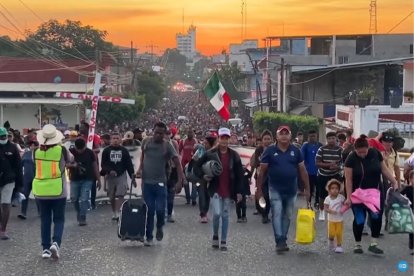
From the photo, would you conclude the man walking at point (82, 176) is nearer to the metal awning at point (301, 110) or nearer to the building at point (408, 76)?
the building at point (408, 76)

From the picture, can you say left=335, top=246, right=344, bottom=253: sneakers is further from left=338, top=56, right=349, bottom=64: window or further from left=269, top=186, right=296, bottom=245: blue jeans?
left=338, top=56, right=349, bottom=64: window

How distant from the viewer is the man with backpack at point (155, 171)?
34.2 feet

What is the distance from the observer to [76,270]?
8.75 metres

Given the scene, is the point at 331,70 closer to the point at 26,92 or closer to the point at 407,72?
the point at 407,72

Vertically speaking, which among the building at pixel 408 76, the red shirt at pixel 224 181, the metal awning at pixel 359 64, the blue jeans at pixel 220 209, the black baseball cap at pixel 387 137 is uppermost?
the metal awning at pixel 359 64

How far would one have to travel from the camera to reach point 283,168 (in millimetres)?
9945

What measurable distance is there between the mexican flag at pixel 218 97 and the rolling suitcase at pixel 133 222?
1098 centimetres

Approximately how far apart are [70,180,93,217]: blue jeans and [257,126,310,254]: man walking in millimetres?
3581

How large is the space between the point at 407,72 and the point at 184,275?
30999mm

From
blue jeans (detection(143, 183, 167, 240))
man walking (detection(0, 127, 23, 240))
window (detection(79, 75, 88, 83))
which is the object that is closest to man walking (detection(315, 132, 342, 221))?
blue jeans (detection(143, 183, 167, 240))

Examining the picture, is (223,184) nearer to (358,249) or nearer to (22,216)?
(358,249)

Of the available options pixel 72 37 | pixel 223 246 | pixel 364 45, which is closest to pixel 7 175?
pixel 223 246

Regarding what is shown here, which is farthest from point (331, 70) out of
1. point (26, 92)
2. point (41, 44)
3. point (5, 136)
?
point (41, 44)

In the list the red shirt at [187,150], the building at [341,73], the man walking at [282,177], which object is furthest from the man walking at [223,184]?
the building at [341,73]
